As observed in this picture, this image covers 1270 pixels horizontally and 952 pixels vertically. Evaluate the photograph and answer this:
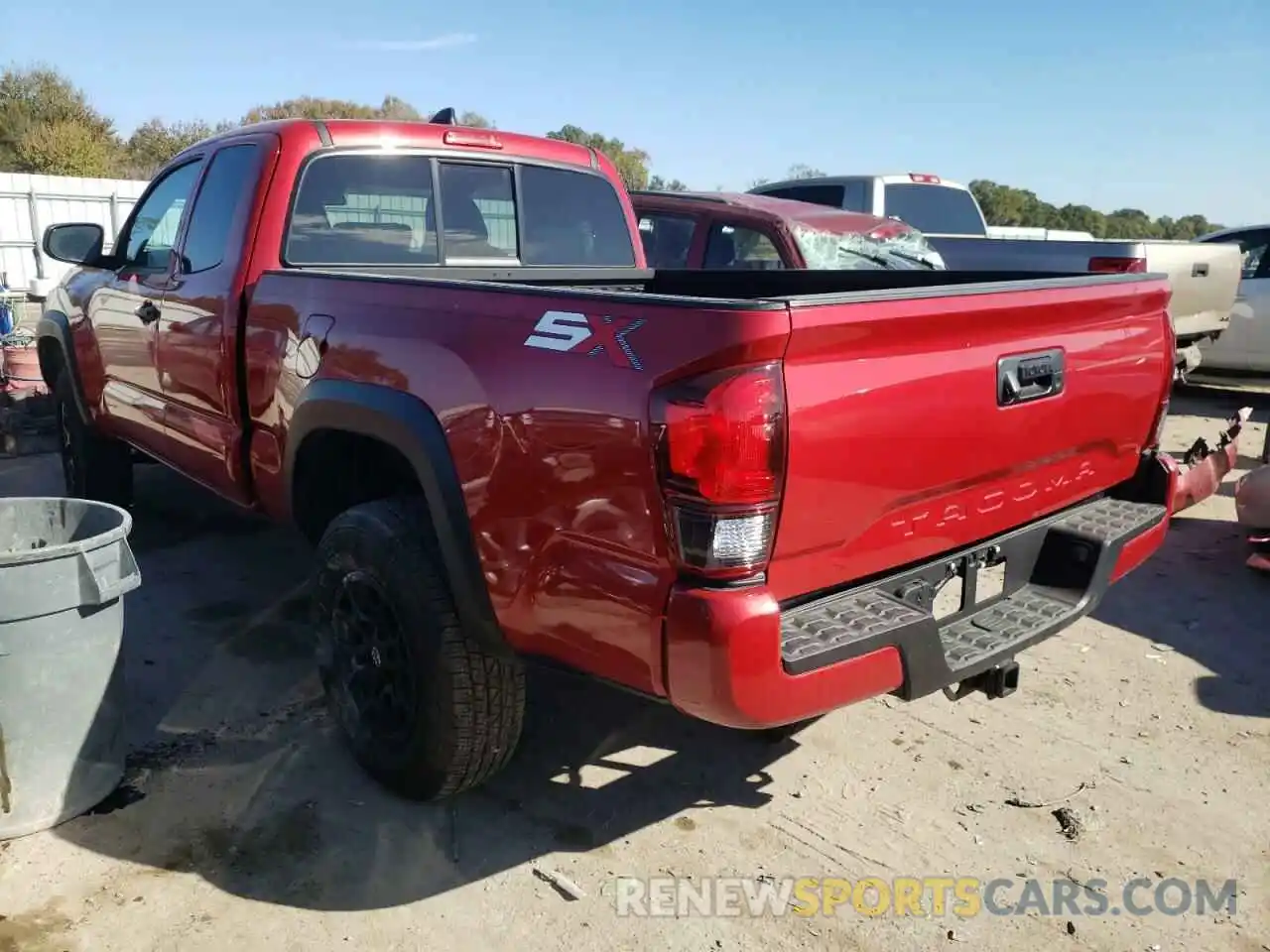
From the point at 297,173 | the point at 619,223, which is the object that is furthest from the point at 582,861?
the point at 619,223

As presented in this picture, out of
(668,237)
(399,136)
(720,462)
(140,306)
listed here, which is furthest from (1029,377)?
(668,237)

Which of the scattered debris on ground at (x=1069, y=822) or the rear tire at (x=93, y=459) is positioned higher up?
the rear tire at (x=93, y=459)

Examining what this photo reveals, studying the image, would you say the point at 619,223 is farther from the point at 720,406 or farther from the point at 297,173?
the point at 720,406

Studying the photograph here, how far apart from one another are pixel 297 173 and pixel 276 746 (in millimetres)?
1987

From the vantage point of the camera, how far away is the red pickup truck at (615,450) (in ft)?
6.80

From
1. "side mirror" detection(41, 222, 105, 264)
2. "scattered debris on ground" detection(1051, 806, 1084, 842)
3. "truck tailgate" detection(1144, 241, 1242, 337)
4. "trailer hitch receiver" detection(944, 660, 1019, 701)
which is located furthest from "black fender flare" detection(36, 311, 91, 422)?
"truck tailgate" detection(1144, 241, 1242, 337)

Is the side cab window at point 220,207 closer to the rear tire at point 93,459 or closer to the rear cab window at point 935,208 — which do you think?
the rear tire at point 93,459

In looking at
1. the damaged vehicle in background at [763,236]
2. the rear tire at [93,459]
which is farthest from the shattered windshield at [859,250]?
the rear tire at [93,459]

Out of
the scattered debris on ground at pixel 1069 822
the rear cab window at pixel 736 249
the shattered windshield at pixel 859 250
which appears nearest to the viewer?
the scattered debris on ground at pixel 1069 822

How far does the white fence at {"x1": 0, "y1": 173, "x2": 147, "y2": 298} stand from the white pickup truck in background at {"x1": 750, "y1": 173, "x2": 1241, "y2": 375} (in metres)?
16.8

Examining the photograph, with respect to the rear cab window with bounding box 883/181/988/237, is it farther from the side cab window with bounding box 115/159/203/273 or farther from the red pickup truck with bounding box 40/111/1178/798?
the side cab window with bounding box 115/159/203/273

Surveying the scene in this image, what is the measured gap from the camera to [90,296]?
4902mm

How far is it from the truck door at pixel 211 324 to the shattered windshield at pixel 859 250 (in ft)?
12.4

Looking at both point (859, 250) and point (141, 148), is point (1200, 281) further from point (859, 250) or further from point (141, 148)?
point (141, 148)
